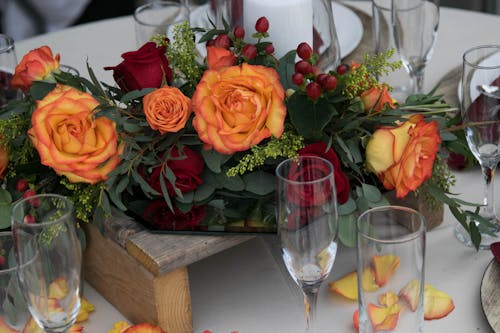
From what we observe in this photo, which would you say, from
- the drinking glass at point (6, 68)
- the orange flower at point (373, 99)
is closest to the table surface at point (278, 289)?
the orange flower at point (373, 99)

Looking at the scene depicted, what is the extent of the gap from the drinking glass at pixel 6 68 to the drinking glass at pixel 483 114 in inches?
29.0

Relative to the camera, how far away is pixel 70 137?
109 cm

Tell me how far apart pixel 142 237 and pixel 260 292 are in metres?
0.19

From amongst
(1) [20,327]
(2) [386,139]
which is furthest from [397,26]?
(1) [20,327]

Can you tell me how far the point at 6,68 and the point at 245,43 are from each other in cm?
55

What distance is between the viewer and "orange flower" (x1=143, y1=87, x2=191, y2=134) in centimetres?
109

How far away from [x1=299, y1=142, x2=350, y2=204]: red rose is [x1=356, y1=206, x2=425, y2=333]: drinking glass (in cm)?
14

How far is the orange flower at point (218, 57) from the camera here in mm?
1151

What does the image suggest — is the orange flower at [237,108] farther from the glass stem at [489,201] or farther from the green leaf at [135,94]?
the glass stem at [489,201]

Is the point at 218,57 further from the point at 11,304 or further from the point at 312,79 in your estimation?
the point at 11,304

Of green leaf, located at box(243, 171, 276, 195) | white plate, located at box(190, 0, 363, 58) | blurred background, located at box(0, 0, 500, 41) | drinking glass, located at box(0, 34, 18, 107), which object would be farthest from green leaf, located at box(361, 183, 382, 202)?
Answer: blurred background, located at box(0, 0, 500, 41)

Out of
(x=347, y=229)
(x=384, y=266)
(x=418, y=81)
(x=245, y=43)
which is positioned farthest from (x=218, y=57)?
(x=418, y=81)

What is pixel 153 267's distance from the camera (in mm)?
1093

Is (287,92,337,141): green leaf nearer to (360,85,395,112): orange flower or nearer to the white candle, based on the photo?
(360,85,395,112): orange flower
